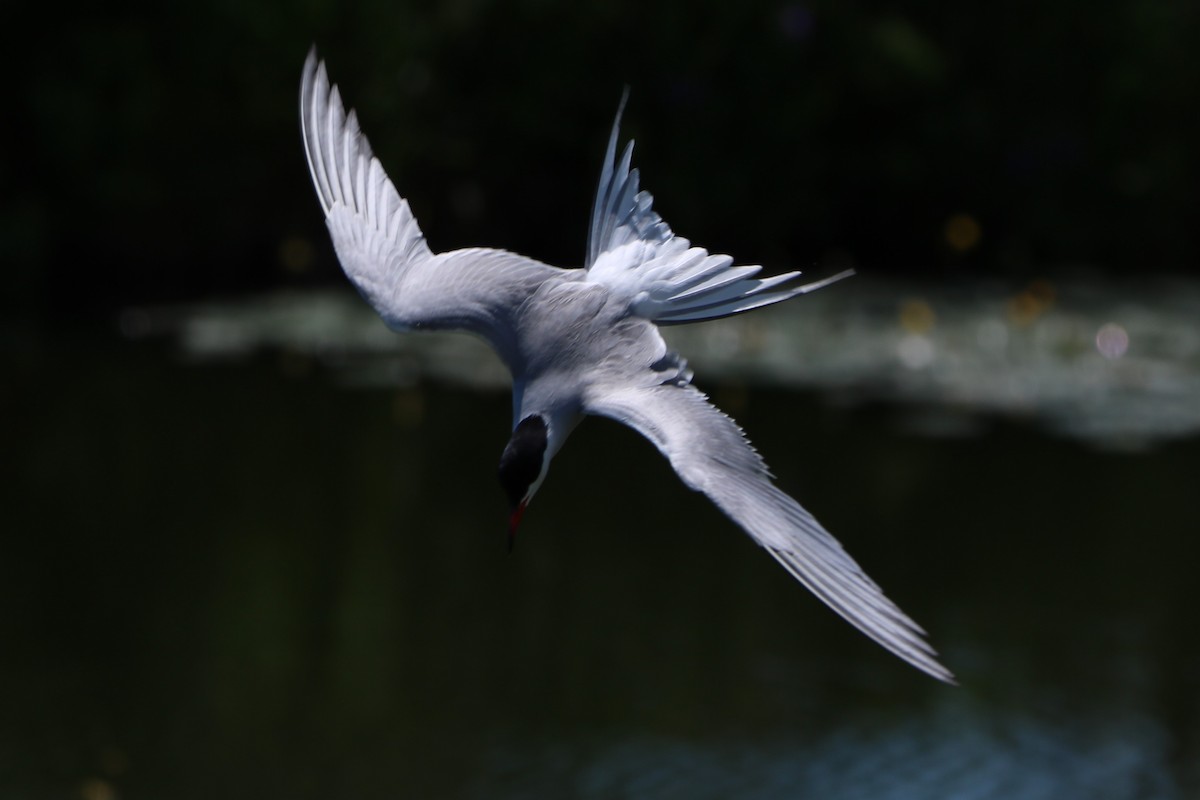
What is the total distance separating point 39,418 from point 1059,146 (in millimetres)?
9931

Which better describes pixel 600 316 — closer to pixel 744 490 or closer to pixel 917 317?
pixel 744 490

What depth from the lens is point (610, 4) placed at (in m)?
15.6

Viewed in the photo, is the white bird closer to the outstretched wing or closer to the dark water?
the outstretched wing

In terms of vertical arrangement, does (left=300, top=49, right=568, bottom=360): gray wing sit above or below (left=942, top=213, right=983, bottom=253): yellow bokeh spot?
above

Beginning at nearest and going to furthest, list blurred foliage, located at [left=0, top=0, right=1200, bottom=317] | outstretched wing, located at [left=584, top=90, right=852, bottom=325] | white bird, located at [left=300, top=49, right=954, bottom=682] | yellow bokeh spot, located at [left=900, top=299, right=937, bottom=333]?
1. white bird, located at [left=300, top=49, right=954, bottom=682]
2. outstretched wing, located at [left=584, top=90, right=852, bottom=325]
3. blurred foliage, located at [left=0, top=0, right=1200, bottom=317]
4. yellow bokeh spot, located at [left=900, top=299, right=937, bottom=333]

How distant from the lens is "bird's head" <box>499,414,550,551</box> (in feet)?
12.2

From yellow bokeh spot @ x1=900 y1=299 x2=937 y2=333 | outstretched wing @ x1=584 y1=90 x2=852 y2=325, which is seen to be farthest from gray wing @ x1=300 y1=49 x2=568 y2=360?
yellow bokeh spot @ x1=900 y1=299 x2=937 y2=333

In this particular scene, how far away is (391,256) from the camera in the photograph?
14.8 ft

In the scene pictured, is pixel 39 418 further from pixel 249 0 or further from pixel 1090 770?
pixel 1090 770

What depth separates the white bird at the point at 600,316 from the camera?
11.6ft

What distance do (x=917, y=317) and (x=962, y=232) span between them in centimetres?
249

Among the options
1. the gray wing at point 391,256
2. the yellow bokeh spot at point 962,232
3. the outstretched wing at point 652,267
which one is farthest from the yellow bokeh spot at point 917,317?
the outstretched wing at point 652,267

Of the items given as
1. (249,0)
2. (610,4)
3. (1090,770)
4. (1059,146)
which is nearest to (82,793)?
(1090,770)

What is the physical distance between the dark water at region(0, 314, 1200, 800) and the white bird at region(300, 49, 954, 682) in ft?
15.6
